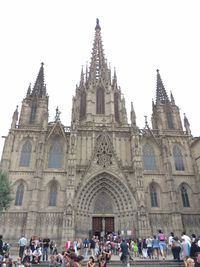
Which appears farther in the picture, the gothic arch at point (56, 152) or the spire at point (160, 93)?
the spire at point (160, 93)

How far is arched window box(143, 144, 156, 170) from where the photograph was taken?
94.9 ft

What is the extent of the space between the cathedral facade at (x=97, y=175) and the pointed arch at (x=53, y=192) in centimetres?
11

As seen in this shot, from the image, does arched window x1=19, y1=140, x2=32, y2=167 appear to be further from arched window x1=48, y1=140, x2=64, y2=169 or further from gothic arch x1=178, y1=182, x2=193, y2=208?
gothic arch x1=178, y1=182, x2=193, y2=208

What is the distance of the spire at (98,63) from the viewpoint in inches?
1502

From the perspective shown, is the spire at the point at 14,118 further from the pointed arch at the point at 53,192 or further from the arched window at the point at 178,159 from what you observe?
the arched window at the point at 178,159

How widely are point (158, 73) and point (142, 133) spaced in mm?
15142

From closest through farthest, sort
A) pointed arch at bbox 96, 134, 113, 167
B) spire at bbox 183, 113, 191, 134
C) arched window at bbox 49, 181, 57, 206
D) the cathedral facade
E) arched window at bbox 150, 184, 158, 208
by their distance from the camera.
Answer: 1. the cathedral facade
2. arched window at bbox 49, 181, 57, 206
3. arched window at bbox 150, 184, 158, 208
4. pointed arch at bbox 96, 134, 113, 167
5. spire at bbox 183, 113, 191, 134

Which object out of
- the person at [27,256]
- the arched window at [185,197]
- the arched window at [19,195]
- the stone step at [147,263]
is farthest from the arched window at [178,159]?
the person at [27,256]

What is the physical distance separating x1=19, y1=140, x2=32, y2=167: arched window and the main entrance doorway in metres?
10.8

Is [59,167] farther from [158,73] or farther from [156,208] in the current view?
[158,73]

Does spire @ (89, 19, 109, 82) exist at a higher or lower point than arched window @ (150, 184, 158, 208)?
higher

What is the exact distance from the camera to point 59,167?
27812mm

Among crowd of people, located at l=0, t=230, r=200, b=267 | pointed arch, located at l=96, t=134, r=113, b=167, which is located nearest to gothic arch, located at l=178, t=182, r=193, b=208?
pointed arch, located at l=96, t=134, r=113, b=167

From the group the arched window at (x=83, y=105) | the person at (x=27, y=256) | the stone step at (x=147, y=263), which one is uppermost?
the arched window at (x=83, y=105)
